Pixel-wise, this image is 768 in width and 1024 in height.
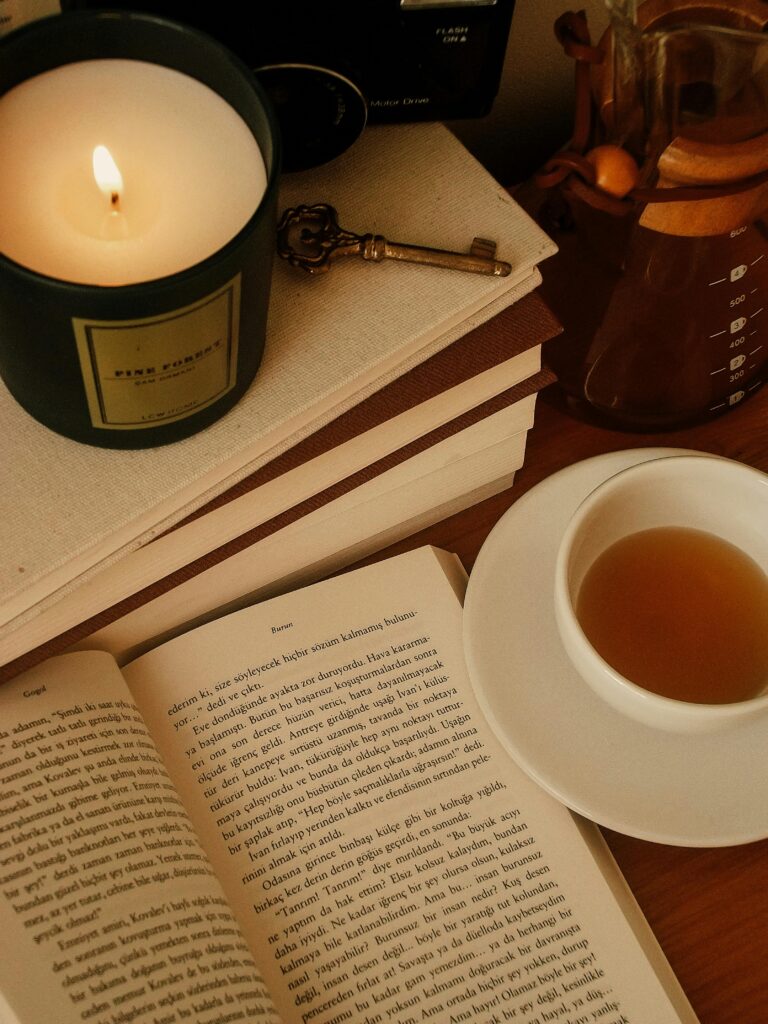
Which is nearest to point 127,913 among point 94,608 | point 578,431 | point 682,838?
point 94,608

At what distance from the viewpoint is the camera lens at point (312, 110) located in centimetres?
48

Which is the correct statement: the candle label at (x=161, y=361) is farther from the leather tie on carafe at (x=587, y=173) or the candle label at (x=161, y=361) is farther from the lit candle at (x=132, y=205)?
the leather tie on carafe at (x=587, y=173)

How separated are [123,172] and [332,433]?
15cm

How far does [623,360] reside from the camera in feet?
1.98

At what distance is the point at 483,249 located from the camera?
523 mm

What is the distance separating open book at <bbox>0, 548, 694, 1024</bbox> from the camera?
0.46 m

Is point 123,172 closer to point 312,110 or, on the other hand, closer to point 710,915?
point 312,110

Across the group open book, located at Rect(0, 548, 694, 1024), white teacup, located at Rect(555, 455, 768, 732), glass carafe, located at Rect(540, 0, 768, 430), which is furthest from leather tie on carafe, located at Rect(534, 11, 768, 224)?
open book, located at Rect(0, 548, 694, 1024)

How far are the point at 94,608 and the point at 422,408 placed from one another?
0.61 feet

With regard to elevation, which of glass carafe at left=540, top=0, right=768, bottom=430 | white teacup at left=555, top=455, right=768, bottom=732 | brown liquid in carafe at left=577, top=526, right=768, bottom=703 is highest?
glass carafe at left=540, top=0, right=768, bottom=430

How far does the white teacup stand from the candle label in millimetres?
178

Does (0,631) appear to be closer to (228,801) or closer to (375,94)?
(228,801)

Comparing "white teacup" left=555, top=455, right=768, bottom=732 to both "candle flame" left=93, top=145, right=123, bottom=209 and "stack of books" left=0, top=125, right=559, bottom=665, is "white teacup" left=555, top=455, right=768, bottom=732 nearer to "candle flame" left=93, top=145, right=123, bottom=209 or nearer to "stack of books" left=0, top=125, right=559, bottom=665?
"stack of books" left=0, top=125, right=559, bottom=665

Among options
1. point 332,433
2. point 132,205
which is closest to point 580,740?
point 332,433
